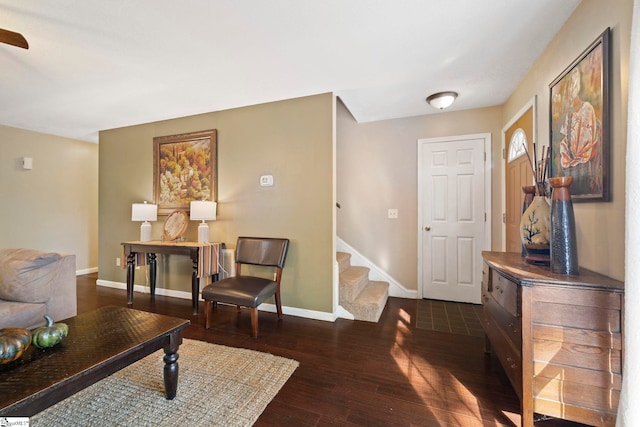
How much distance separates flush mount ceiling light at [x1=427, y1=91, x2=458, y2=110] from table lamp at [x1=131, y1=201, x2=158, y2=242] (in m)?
3.67

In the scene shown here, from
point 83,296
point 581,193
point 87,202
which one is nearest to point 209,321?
point 83,296

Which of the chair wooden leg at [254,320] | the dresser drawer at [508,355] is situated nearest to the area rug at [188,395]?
the chair wooden leg at [254,320]

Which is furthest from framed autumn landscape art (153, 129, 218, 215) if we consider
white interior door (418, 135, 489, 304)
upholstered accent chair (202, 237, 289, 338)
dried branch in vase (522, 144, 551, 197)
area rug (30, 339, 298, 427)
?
dried branch in vase (522, 144, 551, 197)

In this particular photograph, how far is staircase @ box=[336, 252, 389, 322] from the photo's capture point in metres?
2.72

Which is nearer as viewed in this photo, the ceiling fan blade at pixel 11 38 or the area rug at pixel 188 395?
the area rug at pixel 188 395

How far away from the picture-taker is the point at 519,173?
8.43ft

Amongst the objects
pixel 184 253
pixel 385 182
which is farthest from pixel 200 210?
pixel 385 182

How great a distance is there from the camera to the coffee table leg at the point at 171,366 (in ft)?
4.82

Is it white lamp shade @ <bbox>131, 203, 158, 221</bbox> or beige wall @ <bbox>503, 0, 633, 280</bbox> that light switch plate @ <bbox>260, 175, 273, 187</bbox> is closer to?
white lamp shade @ <bbox>131, 203, 158, 221</bbox>

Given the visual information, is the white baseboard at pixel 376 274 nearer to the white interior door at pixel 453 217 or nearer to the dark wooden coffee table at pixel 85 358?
the white interior door at pixel 453 217

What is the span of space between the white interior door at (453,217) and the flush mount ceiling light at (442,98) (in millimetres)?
593

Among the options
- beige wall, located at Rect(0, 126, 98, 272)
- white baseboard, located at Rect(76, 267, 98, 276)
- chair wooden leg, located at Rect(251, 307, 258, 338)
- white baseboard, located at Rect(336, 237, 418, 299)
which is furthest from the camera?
white baseboard, located at Rect(76, 267, 98, 276)

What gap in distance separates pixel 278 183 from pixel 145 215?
190 centimetres

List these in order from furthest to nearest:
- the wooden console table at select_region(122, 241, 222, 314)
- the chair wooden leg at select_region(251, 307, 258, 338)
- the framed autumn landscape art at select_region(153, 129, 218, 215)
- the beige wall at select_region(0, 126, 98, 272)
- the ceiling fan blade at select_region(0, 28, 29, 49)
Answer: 1. the beige wall at select_region(0, 126, 98, 272)
2. the framed autumn landscape art at select_region(153, 129, 218, 215)
3. the wooden console table at select_region(122, 241, 222, 314)
4. the chair wooden leg at select_region(251, 307, 258, 338)
5. the ceiling fan blade at select_region(0, 28, 29, 49)
